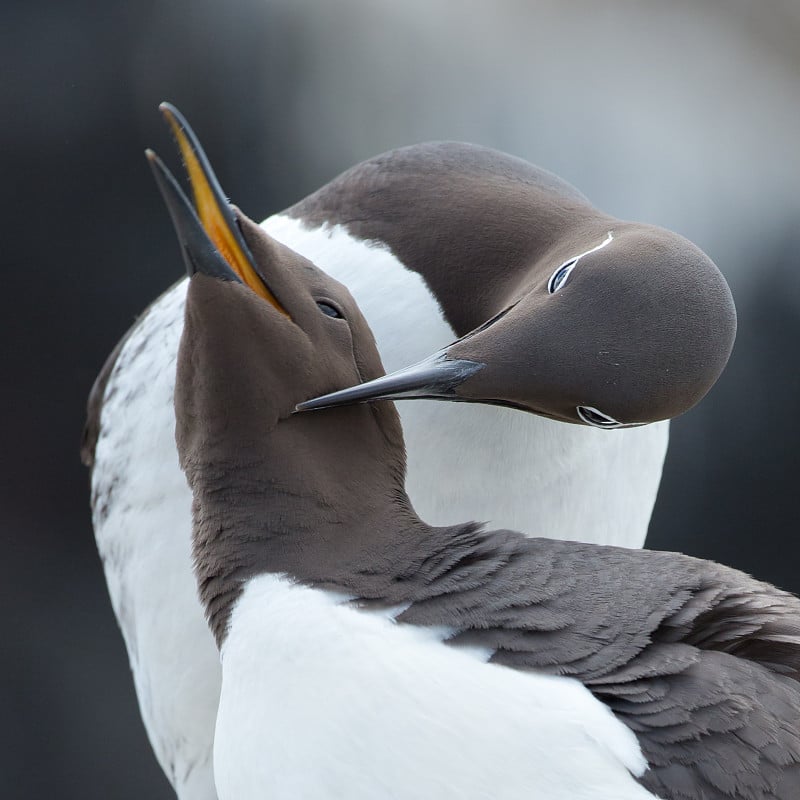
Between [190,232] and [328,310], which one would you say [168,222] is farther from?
[190,232]

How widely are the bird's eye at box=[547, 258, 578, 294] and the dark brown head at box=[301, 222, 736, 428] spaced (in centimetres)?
1

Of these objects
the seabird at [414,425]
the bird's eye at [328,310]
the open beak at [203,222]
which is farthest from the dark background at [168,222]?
the open beak at [203,222]

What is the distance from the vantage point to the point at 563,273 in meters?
2.70

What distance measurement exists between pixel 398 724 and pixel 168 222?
3.49 metres

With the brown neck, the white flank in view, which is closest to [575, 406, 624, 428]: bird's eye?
the brown neck

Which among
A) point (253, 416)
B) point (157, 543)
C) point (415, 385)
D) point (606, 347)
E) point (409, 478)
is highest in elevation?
point (606, 347)

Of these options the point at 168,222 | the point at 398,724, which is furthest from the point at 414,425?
the point at 168,222

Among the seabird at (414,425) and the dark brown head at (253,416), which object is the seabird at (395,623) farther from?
the seabird at (414,425)

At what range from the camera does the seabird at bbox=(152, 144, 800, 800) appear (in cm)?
217

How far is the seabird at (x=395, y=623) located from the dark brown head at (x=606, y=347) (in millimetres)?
161

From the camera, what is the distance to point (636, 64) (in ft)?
20.3

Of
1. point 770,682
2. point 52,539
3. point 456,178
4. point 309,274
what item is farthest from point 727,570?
point 52,539

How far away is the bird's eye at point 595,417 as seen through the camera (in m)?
2.64

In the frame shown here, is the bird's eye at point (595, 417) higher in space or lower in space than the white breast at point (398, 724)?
higher
